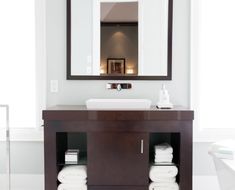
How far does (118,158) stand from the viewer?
250 cm

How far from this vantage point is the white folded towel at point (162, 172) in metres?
2.51

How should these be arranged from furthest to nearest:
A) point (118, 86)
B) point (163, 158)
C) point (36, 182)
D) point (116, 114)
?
point (36, 182) < point (118, 86) < point (163, 158) < point (116, 114)

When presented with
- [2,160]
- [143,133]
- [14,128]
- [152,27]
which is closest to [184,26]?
[152,27]

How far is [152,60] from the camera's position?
2.95 meters

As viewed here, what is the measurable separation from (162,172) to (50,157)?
36.0 inches

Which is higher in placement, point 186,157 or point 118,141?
point 118,141

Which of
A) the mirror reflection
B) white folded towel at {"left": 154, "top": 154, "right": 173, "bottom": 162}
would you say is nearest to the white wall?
the mirror reflection

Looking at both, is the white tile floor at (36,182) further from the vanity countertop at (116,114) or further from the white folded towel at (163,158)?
the vanity countertop at (116,114)

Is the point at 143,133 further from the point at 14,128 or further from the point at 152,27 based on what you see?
the point at 14,128

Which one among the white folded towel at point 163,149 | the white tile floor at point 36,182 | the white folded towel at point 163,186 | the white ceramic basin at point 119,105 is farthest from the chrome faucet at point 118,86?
the white tile floor at point 36,182

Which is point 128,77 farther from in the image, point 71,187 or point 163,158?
point 71,187

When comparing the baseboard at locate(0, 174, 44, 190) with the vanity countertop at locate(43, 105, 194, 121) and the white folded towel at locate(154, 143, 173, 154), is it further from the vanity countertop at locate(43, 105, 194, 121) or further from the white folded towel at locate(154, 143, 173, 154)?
the white folded towel at locate(154, 143, 173, 154)

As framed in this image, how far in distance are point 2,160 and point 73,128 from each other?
104cm

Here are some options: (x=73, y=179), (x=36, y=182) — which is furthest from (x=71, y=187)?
(x=36, y=182)
